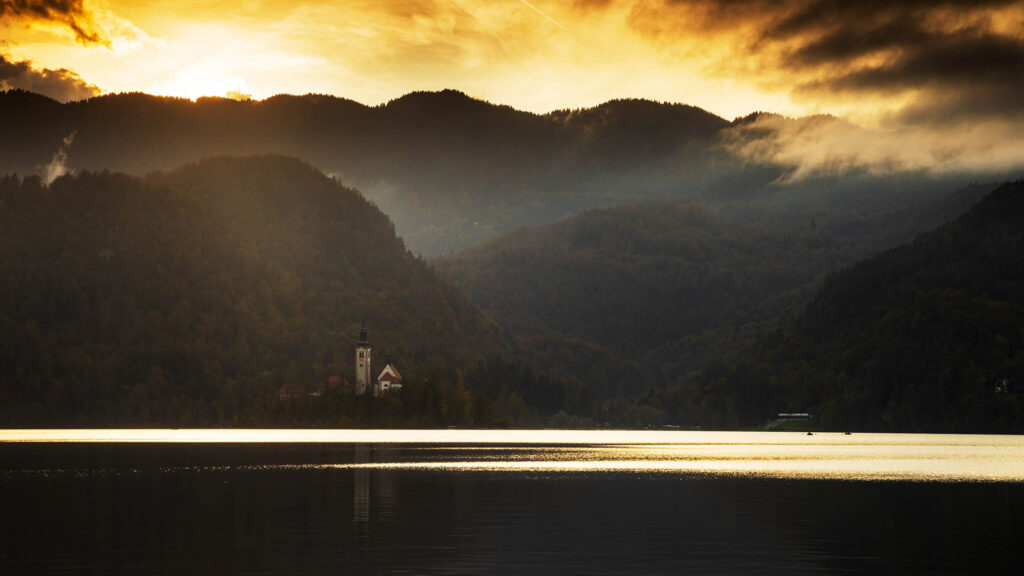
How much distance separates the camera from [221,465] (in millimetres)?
150250

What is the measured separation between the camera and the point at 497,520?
85625 mm

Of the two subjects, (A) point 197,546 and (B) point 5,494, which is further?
(B) point 5,494

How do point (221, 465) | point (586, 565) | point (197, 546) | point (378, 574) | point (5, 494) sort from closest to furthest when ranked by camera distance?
1. point (378, 574)
2. point (586, 565)
3. point (197, 546)
4. point (5, 494)
5. point (221, 465)

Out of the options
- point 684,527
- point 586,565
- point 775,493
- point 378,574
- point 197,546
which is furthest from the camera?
point 775,493

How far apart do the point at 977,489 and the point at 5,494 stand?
83893 mm

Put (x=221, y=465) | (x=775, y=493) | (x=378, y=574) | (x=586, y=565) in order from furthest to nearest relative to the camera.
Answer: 1. (x=221, y=465)
2. (x=775, y=493)
3. (x=586, y=565)
4. (x=378, y=574)

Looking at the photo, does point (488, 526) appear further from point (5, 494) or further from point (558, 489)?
point (5, 494)

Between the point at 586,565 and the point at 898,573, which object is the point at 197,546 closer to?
the point at 586,565

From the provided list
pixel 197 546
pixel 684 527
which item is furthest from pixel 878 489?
pixel 197 546

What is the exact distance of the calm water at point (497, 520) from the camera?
210 feet

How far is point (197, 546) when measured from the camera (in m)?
69.5

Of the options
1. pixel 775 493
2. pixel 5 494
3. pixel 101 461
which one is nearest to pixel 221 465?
pixel 101 461

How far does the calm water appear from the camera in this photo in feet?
210

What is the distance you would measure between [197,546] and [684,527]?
30.2 metres
